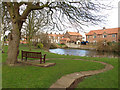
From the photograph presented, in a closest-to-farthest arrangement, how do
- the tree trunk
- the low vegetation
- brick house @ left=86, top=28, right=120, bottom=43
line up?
1. the tree trunk
2. the low vegetation
3. brick house @ left=86, top=28, right=120, bottom=43

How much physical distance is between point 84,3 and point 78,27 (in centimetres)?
195

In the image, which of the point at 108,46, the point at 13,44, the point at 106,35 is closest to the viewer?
the point at 13,44

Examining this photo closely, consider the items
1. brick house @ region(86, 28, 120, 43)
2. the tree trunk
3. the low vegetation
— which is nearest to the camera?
the tree trunk

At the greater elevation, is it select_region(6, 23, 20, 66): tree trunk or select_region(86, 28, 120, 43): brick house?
select_region(86, 28, 120, 43): brick house

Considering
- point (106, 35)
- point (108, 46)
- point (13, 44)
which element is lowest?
point (108, 46)

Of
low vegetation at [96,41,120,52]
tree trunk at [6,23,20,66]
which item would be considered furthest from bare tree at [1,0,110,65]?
low vegetation at [96,41,120,52]

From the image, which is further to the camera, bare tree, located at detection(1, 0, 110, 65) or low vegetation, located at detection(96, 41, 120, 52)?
low vegetation, located at detection(96, 41, 120, 52)

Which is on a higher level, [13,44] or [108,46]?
[13,44]

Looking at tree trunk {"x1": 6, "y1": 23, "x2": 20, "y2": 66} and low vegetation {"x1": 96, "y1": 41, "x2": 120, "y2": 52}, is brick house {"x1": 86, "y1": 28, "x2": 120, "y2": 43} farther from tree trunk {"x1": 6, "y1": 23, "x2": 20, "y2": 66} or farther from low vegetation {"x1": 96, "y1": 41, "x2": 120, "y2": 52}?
tree trunk {"x1": 6, "y1": 23, "x2": 20, "y2": 66}

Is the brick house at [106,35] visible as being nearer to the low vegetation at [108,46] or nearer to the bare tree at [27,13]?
the low vegetation at [108,46]

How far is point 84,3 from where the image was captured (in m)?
7.77

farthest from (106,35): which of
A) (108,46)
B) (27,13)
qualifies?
(27,13)

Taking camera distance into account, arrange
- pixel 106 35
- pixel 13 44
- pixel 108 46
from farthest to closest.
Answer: pixel 106 35
pixel 108 46
pixel 13 44

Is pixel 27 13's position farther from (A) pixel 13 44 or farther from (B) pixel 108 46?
(B) pixel 108 46
